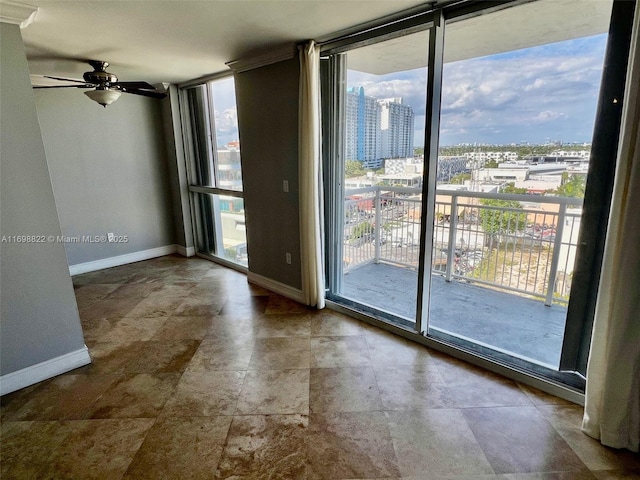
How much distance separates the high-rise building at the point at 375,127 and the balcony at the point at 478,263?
70 cm

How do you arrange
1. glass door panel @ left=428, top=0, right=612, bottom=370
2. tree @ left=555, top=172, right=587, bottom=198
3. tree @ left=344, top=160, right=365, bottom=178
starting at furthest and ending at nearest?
1. tree @ left=344, top=160, right=365, bottom=178
2. tree @ left=555, top=172, right=587, bottom=198
3. glass door panel @ left=428, top=0, right=612, bottom=370

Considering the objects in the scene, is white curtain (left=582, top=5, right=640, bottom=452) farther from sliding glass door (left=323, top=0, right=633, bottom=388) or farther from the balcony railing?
the balcony railing

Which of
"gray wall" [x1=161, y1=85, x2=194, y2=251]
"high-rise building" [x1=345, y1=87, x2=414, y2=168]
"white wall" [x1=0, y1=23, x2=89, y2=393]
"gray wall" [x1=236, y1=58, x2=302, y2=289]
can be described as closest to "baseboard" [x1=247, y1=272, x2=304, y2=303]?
"gray wall" [x1=236, y1=58, x2=302, y2=289]

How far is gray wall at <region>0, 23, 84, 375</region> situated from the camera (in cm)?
190

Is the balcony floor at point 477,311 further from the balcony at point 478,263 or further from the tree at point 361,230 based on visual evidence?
the tree at point 361,230

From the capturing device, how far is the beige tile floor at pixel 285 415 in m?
1.56

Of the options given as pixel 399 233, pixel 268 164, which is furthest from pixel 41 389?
pixel 399 233

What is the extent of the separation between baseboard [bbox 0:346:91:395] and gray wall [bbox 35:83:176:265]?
→ 244cm

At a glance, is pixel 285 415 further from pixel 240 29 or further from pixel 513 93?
pixel 513 93

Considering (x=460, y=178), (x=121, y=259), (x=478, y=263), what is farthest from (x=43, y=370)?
(x=478, y=263)

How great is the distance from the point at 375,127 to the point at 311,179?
2.98 feet

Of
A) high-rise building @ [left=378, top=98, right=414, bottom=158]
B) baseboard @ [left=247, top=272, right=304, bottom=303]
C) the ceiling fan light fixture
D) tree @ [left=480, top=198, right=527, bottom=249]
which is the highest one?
the ceiling fan light fixture

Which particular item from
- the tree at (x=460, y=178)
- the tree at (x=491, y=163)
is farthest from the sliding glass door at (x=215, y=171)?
the tree at (x=491, y=163)

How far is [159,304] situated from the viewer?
3373 mm
